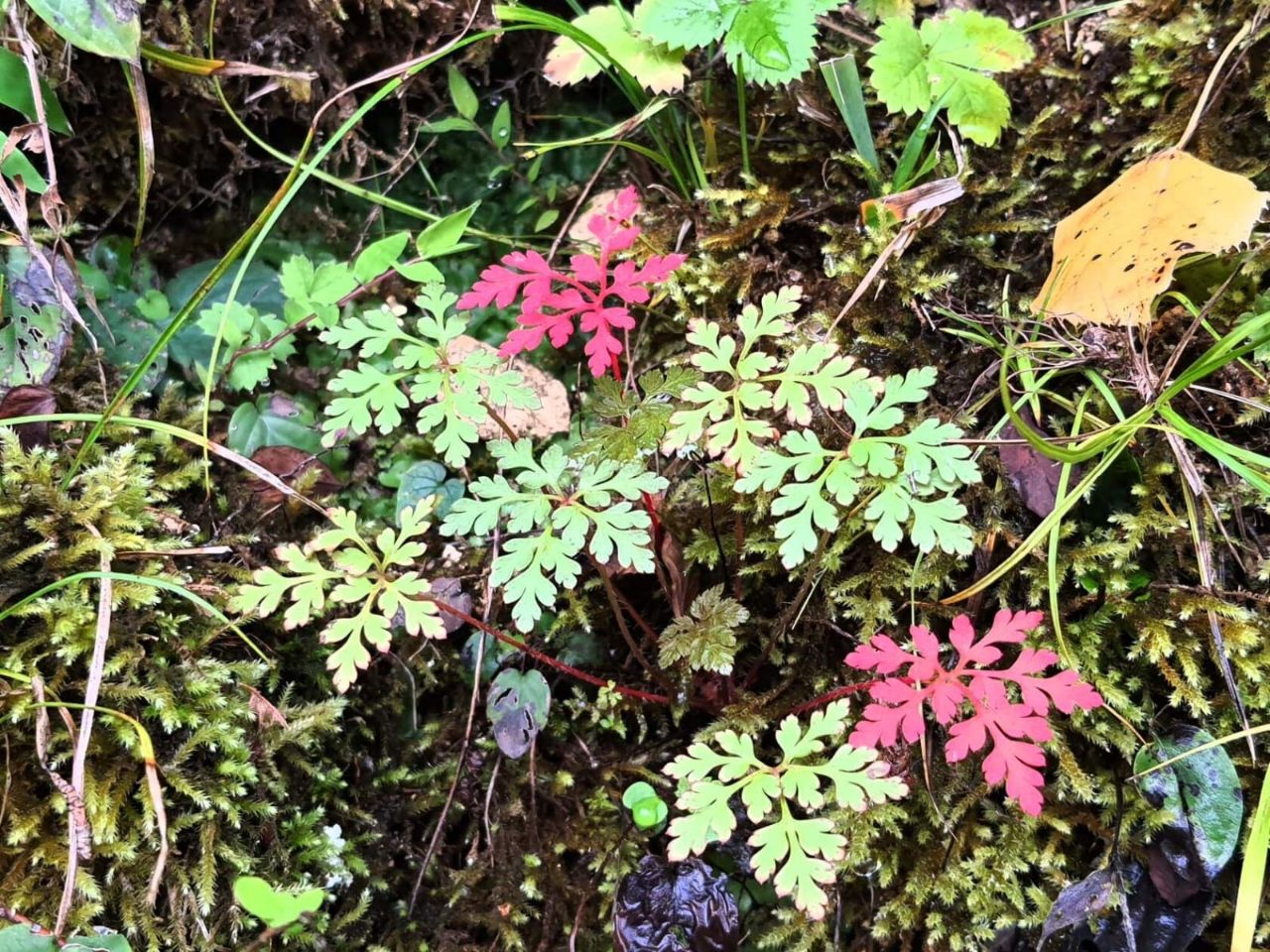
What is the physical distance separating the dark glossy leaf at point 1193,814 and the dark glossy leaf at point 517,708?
112 centimetres

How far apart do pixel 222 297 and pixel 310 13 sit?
0.74 meters

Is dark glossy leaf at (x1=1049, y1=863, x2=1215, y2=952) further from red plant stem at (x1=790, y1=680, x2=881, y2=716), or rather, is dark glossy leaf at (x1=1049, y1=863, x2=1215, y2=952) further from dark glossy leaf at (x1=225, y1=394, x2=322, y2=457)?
dark glossy leaf at (x1=225, y1=394, x2=322, y2=457)

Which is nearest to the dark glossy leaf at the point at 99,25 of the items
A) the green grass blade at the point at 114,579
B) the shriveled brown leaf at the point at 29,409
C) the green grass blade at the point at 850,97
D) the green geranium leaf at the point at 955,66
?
the shriveled brown leaf at the point at 29,409

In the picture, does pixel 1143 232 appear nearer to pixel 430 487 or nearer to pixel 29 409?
pixel 430 487

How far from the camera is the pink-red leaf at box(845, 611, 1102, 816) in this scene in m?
1.24

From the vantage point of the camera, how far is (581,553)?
71.1 inches

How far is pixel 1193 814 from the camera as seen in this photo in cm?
142

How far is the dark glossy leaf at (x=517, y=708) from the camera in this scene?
165 cm

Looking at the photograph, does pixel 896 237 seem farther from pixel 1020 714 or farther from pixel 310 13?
pixel 310 13

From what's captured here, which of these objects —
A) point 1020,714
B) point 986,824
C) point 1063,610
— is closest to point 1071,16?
point 1063,610

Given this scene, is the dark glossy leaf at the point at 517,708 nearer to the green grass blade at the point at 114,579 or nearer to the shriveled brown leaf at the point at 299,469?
the green grass blade at the point at 114,579

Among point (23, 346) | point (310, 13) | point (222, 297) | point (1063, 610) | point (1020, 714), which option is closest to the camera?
point (1020, 714)

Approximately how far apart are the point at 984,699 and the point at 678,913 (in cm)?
70

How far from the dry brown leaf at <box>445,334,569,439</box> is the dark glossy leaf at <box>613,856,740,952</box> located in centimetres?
103
